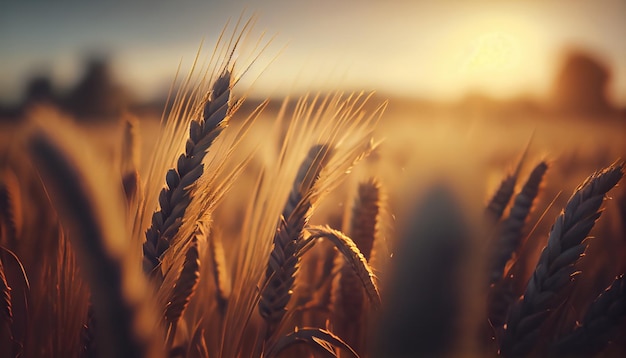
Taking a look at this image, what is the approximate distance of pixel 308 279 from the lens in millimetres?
797

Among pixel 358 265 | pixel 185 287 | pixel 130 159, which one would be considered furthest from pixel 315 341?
pixel 130 159

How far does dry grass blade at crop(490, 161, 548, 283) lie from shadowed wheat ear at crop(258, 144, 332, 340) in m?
0.27

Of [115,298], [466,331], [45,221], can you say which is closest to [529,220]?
[466,331]

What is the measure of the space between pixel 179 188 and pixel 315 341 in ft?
0.67

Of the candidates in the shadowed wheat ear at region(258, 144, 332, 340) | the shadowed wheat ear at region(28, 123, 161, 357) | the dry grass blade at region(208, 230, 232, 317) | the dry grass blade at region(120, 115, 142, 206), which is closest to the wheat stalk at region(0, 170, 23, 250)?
the dry grass blade at region(120, 115, 142, 206)

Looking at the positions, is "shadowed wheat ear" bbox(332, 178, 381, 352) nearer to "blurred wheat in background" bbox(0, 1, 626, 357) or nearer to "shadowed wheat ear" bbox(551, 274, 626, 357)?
"blurred wheat in background" bbox(0, 1, 626, 357)

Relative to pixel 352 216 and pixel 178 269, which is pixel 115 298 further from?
pixel 352 216

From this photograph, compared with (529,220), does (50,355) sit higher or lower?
lower

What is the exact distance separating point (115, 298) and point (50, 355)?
0.49 metres

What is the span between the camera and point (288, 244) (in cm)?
52

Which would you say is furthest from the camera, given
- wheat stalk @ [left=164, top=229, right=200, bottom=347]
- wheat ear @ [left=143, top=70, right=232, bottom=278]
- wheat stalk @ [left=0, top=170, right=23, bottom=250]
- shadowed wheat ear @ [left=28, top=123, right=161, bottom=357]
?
wheat stalk @ [left=0, top=170, right=23, bottom=250]

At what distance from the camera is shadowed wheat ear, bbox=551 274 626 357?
0.51 metres

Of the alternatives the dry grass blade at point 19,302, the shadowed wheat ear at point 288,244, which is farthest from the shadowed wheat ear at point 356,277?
the dry grass blade at point 19,302

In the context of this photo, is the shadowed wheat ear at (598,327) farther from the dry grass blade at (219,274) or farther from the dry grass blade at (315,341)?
the dry grass blade at (219,274)
